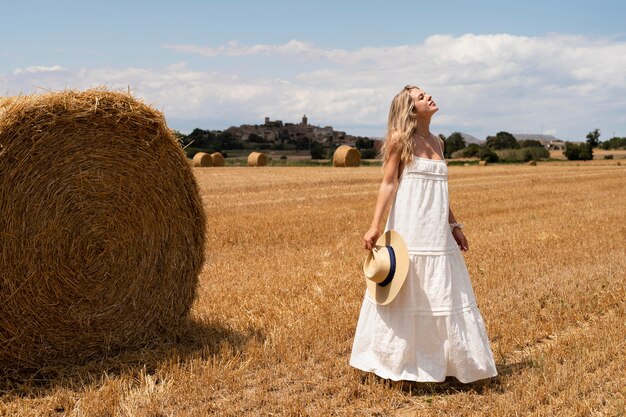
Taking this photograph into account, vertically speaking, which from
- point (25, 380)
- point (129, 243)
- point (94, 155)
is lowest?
point (25, 380)

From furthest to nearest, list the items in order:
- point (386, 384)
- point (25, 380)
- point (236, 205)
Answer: point (236, 205), point (25, 380), point (386, 384)

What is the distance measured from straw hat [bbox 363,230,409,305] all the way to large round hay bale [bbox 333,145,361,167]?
28.8 m

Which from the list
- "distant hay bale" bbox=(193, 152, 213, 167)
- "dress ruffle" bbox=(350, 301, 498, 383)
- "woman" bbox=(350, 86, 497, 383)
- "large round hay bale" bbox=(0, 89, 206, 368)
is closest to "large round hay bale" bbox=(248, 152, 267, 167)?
"distant hay bale" bbox=(193, 152, 213, 167)

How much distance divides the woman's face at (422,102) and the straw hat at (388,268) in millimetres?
856

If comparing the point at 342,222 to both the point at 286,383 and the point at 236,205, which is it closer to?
the point at 236,205

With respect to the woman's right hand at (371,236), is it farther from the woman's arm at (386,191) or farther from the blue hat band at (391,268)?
the blue hat band at (391,268)

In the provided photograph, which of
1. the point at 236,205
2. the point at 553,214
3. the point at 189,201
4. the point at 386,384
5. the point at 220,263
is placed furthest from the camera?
the point at 236,205

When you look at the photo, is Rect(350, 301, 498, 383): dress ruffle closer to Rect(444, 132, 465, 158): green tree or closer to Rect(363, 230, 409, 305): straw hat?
Rect(363, 230, 409, 305): straw hat

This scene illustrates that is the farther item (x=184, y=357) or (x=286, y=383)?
(x=184, y=357)

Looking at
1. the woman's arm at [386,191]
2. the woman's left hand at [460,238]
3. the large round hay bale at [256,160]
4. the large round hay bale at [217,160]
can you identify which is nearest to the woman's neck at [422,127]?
the woman's arm at [386,191]

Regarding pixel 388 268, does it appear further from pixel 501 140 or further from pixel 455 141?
pixel 501 140

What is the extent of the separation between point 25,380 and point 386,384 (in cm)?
253

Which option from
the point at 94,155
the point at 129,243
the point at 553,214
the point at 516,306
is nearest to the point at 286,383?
the point at 129,243

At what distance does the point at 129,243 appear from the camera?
5.51 meters
